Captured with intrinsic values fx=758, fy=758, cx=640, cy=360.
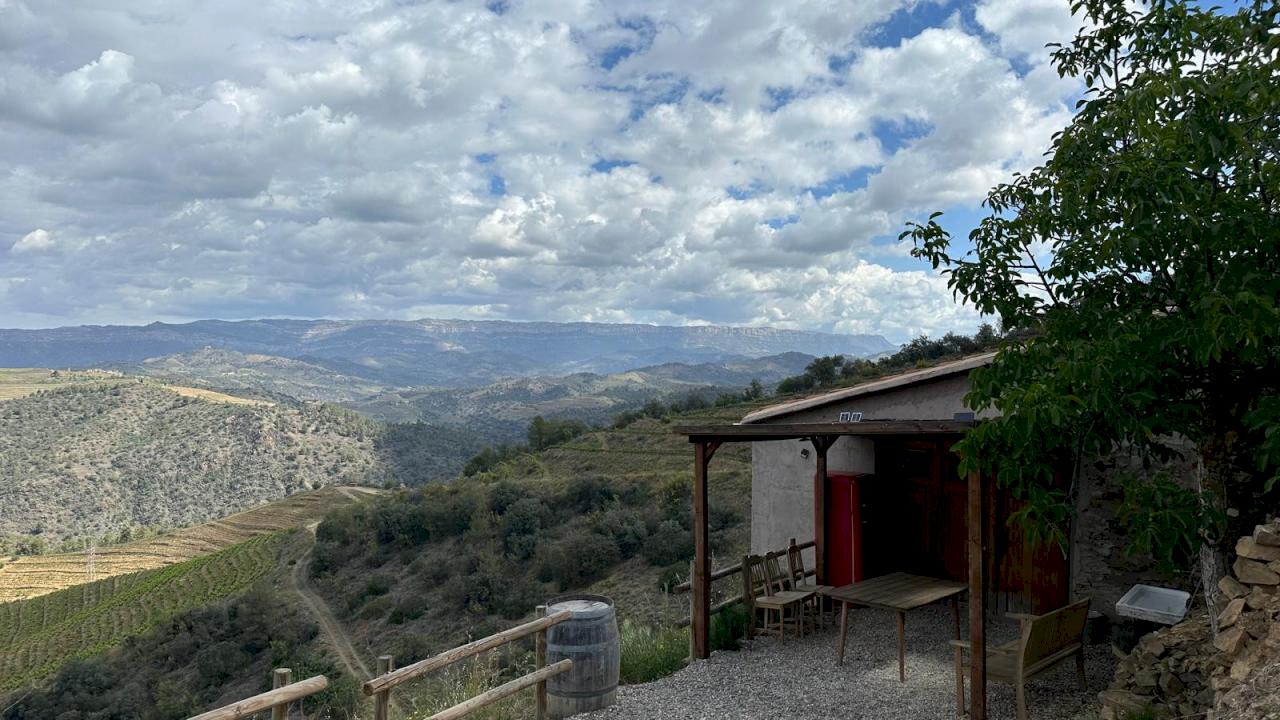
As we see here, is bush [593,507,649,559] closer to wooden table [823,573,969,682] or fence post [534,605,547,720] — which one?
wooden table [823,573,969,682]

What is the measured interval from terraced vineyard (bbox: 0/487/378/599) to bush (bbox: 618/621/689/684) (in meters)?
55.0

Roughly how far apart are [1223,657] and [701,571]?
5.37 metres

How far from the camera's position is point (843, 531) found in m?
11.0

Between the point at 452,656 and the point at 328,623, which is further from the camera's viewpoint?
the point at 328,623

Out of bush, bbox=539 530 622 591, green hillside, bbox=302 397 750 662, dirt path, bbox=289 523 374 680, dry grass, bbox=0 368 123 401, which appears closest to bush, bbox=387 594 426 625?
green hillside, bbox=302 397 750 662

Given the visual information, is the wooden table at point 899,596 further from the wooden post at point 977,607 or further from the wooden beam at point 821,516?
the wooden beam at point 821,516

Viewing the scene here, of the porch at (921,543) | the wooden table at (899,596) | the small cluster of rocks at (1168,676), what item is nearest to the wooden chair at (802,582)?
the porch at (921,543)

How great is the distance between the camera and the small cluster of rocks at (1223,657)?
438 cm

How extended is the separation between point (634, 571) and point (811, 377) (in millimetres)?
24792

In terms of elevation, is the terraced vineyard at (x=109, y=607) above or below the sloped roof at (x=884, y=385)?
below

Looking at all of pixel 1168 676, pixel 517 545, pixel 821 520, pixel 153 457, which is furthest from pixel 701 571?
pixel 153 457

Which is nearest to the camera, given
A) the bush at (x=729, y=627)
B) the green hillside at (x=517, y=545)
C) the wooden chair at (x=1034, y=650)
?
the wooden chair at (x=1034, y=650)

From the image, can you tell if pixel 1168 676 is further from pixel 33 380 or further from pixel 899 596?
pixel 33 380

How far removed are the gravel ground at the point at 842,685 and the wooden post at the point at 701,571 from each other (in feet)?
0.87
